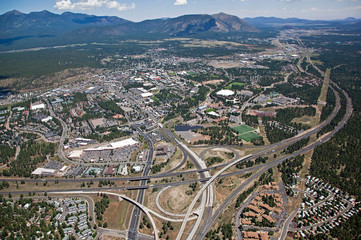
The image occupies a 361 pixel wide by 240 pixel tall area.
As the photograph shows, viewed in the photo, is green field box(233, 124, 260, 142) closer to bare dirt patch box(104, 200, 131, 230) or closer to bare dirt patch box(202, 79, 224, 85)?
bare dirt patch box(104, 200, 131, 230)

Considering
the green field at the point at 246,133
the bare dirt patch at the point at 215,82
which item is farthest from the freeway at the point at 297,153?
the bare dirt patch at the point at 215,82

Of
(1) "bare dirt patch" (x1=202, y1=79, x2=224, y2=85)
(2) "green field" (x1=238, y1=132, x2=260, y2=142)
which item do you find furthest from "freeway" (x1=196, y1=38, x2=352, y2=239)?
(1) "bare dirt patch" (x1=202, y1=79, x2=224, y2=85)

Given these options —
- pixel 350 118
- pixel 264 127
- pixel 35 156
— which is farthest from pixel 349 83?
pixel 35 156

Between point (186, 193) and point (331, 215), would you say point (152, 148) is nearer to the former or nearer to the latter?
point (186, 193)

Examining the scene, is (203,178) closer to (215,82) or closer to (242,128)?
(242,128)

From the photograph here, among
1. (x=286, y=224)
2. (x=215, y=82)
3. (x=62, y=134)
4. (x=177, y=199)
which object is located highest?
(x=215, y=82)

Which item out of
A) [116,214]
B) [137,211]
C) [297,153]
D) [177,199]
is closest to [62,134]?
[116,214]

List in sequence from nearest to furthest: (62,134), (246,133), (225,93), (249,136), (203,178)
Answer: (203,178)
(249,136)
(246,133)
(62,134)
(225,93)

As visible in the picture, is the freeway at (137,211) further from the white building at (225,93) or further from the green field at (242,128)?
the white building at (225,93)
